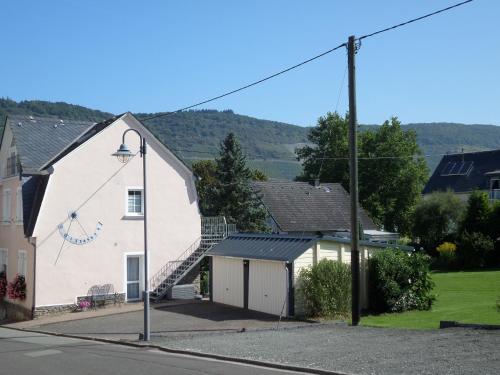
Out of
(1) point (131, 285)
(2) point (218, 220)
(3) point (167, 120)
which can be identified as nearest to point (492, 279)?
(2) point (218, 220)

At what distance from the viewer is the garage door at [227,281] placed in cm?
2586

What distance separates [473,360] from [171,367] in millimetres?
5950

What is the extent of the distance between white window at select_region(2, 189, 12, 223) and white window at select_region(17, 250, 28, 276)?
8.56ft

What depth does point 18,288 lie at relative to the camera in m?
27.4

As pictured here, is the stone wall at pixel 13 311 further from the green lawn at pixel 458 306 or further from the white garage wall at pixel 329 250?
the green lawn at pixel 458 306

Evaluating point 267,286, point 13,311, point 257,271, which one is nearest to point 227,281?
point 257,271

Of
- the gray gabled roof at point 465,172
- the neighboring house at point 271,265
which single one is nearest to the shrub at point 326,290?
the neighboring house at point 271,265

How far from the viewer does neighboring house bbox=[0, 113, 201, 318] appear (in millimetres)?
26859

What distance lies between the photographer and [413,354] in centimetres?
1295

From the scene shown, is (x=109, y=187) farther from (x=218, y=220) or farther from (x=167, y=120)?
(x=167, y=120)

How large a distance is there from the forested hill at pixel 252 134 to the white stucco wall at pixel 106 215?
7478cm

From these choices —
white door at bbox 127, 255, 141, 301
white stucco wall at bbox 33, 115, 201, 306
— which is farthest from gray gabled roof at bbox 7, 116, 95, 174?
white door at bbox 127, 255, 141, 301

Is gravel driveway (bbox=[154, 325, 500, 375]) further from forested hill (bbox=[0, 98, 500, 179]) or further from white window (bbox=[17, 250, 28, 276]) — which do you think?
forested hill (bbox=[0, 98, 500, 179])

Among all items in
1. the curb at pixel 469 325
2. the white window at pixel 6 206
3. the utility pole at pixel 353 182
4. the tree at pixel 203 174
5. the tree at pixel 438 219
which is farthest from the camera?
the tree at pixel 203 174
